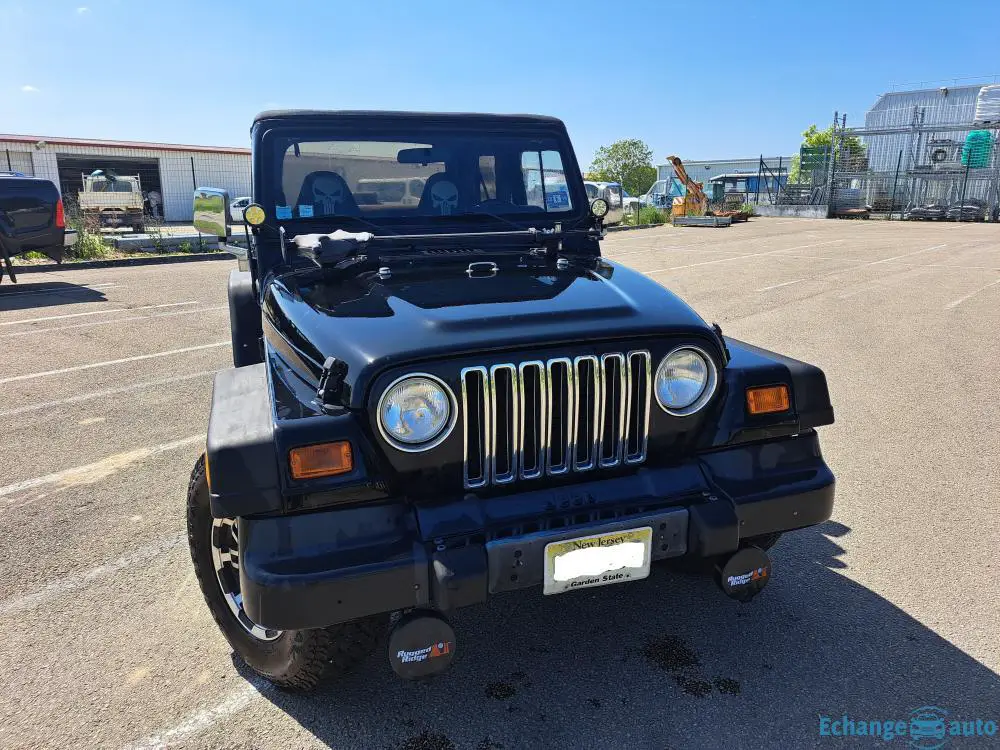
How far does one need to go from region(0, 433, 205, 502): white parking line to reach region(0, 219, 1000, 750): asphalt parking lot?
0.02 metres

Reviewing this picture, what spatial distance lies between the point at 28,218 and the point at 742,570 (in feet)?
42.2

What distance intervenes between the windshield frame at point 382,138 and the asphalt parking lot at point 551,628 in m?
1.77

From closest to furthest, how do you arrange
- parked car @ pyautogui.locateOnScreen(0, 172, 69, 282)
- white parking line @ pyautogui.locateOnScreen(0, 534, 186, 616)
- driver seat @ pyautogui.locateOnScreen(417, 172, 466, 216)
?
white parking line @ pyautogui.locateOnScreen(0, 534, 186, 616) → driver seat @ pyautogui.locateOnScreen(417, 172, 466, 216) → parked car @ pyautogui.locateOnScreen(0, 172, 69, 282)

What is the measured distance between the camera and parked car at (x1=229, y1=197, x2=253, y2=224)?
3531mm

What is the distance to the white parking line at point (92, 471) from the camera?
4.29 metres

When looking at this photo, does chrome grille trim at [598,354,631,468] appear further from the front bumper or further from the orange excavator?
the orange excavator

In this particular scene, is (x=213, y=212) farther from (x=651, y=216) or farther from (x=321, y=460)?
(x=651, y=216)

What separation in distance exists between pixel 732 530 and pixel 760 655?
71 cm

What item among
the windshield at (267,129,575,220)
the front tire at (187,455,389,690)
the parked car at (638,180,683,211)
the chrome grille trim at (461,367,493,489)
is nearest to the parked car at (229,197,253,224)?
the windshield at (267,129,575,220)

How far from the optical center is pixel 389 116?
12.1 feet

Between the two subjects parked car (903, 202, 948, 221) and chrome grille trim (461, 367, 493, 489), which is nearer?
chrome grille trim (461, 367, 493, 489)

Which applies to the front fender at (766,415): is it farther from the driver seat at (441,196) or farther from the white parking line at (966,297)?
the white parking line at (966,297)

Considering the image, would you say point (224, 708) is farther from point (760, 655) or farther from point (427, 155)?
point (427, 155)

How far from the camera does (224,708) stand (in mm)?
2500
